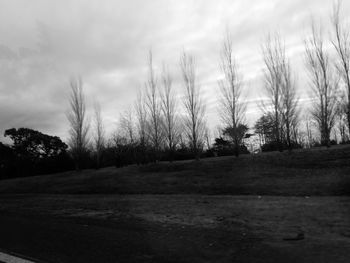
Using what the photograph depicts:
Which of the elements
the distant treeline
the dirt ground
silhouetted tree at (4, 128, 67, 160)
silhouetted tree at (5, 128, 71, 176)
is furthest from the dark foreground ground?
silhouetted tree at (4, 128, 67, 160)

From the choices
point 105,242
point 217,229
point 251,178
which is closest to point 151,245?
point 105,242

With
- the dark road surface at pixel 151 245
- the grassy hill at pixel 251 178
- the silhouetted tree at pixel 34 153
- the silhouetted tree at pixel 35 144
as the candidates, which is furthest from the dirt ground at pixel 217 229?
the silhouetted tree at pixel 35 144

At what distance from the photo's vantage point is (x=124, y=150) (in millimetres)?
47344

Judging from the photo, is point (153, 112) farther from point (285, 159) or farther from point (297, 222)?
point (297, 222)

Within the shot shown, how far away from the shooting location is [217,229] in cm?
745

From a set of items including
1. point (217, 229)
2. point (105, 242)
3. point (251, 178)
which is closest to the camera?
point (105, 242)

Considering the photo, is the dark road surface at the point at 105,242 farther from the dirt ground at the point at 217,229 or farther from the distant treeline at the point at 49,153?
the distant treeline at the point at 49,153

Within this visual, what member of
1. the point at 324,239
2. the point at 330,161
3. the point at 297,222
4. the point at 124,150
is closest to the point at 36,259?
the point at 324,239

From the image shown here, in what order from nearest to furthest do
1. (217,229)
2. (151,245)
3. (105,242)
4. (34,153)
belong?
1. (151,245)
2. (105,242)
3. (217,229)
4. (34,153)

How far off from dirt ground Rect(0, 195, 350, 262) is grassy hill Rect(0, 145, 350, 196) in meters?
2.77

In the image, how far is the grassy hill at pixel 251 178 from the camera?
571 inches

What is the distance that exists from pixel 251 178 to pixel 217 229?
1027 centimetres

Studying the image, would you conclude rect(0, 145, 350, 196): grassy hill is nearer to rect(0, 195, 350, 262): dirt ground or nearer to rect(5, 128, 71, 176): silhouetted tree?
rect(0, 195, 350, 262): dirt ground

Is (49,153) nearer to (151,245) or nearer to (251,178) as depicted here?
(251,178)
